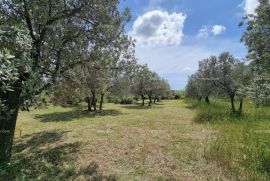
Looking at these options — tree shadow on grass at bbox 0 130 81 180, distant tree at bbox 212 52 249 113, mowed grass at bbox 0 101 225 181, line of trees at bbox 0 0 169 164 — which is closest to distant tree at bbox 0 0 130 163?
line of trees at bbox 0 0 169 164

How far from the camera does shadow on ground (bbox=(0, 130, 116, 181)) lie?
9047 mm

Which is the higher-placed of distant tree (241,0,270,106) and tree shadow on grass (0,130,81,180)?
distant tree (241,0,270,106)

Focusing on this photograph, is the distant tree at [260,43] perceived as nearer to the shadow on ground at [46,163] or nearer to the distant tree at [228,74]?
the shadow on ground at [46,163]

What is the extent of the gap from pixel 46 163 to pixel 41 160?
0.56 m

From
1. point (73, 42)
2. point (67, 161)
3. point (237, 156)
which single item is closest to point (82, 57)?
point (73, 42)

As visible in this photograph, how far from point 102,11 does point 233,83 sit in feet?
70.8

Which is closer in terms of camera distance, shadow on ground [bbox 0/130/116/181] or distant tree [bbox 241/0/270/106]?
shadow on ground [bbox 0/130/116/181]

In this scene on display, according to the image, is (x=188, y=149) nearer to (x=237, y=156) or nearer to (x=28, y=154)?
(x=237, y=156)

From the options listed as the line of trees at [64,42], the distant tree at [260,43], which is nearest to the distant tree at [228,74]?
the distant tree at [260,43]

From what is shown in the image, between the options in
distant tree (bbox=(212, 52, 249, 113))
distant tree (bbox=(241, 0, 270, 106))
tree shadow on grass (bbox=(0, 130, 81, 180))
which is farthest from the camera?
distant tree (bbox=(212, 52, 249, 113))

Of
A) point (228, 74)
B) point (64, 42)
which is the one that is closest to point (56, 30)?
point (64, 42)

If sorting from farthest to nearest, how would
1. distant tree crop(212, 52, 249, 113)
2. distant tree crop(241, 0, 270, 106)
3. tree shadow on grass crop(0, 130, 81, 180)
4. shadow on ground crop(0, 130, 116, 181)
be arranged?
1. distant tree crop(212, 52, 249, 113)
2. distant tree crop(241, 0, 270, 106)
3. tree shadow on grass crop(0, 130, 81, 180)
4. shadow on ground crop(0, 130, 116, 181)

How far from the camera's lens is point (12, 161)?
1091cm

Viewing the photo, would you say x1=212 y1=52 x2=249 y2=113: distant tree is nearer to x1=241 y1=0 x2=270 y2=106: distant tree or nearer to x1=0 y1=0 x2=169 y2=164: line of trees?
x1=241 y1=0 x2=270 y2=106: distant tree
